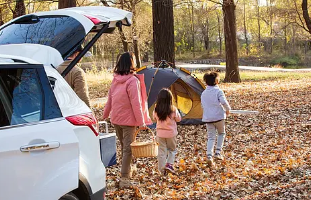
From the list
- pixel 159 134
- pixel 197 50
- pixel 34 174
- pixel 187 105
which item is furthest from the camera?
pixel 197 50

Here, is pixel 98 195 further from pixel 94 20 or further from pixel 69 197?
pixel 94 20

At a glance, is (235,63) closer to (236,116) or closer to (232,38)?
(232,38)

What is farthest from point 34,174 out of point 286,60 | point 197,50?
point 197,50

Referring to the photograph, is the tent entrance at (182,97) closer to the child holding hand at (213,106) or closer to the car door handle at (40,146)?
the child holding hand at (213,106)

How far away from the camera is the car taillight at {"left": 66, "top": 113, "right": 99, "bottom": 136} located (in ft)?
13.8

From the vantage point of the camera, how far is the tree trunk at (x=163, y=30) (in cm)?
1352

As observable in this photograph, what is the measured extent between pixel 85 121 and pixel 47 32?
1.77 metres

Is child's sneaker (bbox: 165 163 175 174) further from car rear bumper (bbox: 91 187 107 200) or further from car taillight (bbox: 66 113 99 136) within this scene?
car taillight (bbox: 66 113 99 136)

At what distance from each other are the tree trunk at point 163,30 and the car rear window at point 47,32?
7761 millimetres

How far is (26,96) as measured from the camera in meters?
4.04

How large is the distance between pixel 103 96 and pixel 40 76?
15465mm

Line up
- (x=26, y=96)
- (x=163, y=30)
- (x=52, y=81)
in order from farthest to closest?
(x=163, y=30) < (x=52, y=81) < (x=26, y=96)

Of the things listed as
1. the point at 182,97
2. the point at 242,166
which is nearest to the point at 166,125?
the point at 242,166

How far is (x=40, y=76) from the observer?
4.12 meters
